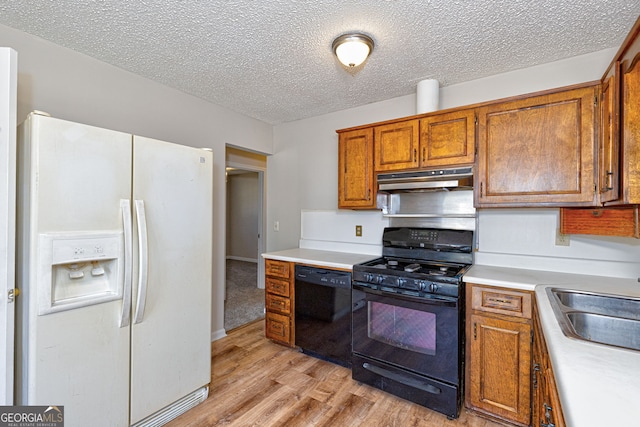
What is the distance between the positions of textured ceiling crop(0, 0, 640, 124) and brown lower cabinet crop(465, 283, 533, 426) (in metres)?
1.60

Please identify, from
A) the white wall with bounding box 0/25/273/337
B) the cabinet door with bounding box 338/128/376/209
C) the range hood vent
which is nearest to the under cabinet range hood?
the range hood vent

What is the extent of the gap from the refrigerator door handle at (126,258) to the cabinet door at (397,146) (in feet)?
6.22

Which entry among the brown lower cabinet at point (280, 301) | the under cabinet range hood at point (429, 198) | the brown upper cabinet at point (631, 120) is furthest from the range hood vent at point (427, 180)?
the brown lower cabinet at point (280, 301)

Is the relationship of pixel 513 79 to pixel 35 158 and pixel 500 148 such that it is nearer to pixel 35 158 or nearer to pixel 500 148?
pixel 500 148

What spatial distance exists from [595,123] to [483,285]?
1181mm

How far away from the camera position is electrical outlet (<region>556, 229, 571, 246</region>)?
2.06 metres

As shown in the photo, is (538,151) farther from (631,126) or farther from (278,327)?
(278,327)

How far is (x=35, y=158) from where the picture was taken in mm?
1351

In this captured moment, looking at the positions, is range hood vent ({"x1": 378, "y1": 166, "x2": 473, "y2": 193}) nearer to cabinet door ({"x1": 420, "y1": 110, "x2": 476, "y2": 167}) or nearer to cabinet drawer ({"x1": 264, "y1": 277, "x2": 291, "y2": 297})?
cabinet door ({"x1": 420, "y1": 110, "x2": 476, "y2": 167})

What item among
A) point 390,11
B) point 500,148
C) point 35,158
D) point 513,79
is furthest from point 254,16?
point 513,79

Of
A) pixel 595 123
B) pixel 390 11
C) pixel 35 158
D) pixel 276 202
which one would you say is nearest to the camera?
pixel 35 158

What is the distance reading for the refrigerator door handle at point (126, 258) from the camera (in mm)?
1623

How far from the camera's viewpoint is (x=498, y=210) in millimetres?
2314

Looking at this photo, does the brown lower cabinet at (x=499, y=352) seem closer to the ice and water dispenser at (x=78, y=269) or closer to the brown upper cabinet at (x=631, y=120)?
the brown upper cabinet at (x=631, y=120)
